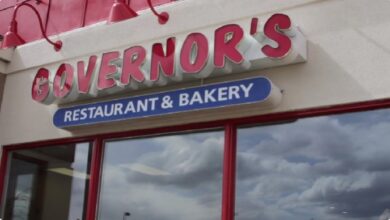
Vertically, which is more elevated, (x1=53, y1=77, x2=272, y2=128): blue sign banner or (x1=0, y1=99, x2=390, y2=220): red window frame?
(x1=53, y1=77, x2=272, y2=128): blue sign banner

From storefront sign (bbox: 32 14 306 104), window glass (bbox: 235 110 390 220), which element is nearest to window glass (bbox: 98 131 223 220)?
window glass (bbox: 235 110 390 220)

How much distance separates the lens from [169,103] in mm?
6758

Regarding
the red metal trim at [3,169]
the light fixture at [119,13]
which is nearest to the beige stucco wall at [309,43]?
the light fixture at [119,13]

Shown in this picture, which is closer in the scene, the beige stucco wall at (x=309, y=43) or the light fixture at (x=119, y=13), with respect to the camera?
the beige stucco wall at (x=309, y=43)

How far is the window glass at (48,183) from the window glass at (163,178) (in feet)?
1.56

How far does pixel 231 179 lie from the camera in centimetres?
639

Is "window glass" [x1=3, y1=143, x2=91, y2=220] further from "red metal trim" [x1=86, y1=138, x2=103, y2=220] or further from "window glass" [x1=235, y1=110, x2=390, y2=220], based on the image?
"window glass" [x1=235, y1=110, x2=390, y2=220]

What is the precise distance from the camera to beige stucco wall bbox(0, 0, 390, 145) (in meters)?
5.81

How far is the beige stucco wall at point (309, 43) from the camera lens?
581 centimetres

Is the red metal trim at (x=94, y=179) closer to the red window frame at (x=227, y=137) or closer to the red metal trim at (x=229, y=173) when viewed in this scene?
the red window frame at (x=227, y=137)

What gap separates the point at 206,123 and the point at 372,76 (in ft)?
6.47

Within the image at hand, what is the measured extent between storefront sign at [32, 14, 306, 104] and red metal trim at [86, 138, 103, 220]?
0.72 m

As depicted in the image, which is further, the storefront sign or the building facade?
the storefront sign

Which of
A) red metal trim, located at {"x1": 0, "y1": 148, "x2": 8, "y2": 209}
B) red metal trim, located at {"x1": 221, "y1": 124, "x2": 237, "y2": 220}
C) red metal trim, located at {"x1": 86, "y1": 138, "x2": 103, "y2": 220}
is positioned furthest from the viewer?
red metal trim, located at {"x1": 0, "y1": 148, "x2": 8, "y2": 209}
